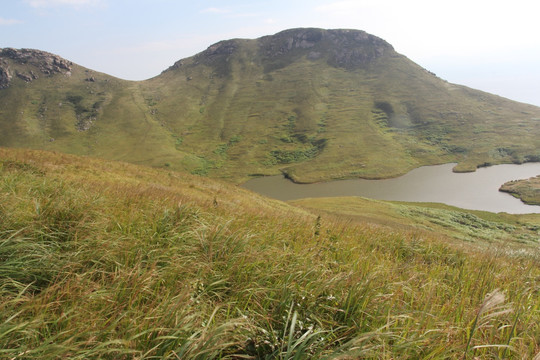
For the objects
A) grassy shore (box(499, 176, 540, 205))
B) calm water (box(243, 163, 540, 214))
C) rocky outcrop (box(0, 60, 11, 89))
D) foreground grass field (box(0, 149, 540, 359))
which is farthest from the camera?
rocky outcrop (box(0, 60, 11, 89))

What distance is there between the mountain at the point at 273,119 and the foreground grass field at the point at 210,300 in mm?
86531

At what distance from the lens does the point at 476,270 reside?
5.32 metres

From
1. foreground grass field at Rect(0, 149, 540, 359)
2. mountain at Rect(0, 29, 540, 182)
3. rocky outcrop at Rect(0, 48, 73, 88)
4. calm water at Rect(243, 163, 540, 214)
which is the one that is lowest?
calm water at Rect(243, 163, 540, 214)

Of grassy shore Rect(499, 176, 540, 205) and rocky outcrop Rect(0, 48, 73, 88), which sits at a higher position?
rocky outcrop Rect(0, 48, 73, 88)

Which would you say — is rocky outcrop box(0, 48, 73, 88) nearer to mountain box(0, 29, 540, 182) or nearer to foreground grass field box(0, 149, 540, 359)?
mountain box(0, 29, 540, 182)

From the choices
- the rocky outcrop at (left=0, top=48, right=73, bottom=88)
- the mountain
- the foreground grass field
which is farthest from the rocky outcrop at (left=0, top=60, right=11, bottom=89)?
the foreground grass field

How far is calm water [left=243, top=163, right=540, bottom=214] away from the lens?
6262 centimetres

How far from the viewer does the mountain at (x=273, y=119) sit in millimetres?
105062

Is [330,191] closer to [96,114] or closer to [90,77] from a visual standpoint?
[96,114]

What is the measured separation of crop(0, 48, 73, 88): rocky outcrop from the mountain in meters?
0.62

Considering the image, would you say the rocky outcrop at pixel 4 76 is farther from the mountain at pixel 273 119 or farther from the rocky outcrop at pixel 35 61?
the rocky outcrop at pixel 35 61

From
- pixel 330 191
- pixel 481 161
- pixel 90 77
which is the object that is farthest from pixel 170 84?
pixel 481 161

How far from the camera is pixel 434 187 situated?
74.4 m

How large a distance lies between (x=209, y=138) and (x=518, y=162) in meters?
118
